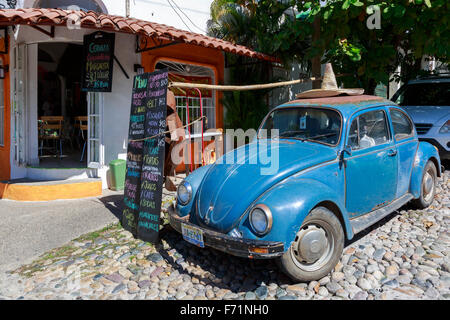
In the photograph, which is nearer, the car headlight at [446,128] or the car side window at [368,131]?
the car side window at [368,131]

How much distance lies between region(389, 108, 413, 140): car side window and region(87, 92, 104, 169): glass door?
17.6ft

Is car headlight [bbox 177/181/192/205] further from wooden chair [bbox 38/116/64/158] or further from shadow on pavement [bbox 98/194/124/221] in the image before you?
wooden chair [bbox 38/116/64/158]

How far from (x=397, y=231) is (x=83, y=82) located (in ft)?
20.4

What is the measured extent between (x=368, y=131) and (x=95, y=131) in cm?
542

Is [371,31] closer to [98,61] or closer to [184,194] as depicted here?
[98,61]

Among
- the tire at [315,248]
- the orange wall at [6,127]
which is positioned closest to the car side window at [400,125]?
the tire at [315,248]

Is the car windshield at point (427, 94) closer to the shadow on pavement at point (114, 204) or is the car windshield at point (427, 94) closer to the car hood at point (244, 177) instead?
the car hood at point (244, 177)

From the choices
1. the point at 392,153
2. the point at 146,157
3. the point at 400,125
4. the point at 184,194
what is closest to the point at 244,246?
the point at 184,194

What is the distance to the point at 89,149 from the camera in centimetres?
751

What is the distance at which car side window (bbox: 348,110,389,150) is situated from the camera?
4133 mm

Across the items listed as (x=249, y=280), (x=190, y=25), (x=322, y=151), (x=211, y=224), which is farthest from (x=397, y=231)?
(x=190, y=25)

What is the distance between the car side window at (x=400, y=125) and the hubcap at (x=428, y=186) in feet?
2.60

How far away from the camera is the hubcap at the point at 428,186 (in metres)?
5.44

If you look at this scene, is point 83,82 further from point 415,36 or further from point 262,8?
point 415,36
